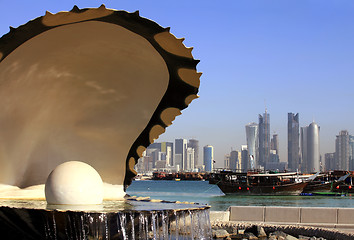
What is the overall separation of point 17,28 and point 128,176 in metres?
4.23

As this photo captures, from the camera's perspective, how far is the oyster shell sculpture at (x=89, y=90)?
8.53 m

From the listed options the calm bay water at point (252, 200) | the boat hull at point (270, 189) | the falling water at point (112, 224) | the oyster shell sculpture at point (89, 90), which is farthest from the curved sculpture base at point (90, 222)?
the boat hull at point (270, 189)

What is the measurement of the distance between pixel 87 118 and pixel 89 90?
0.68 metres

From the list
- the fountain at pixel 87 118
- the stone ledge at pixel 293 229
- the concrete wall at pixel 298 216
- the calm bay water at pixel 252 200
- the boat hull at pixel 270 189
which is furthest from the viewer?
the boat hull at pixel 270 189

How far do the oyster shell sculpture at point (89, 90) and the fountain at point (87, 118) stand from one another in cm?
2

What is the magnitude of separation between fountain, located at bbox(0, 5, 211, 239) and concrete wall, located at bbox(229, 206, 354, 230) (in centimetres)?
412

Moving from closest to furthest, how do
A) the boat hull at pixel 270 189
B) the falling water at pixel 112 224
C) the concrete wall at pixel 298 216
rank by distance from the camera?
the falling water at pixel 112 224 < the concrete wall at pixel 298 216 < the boat hull at pixel 270 189

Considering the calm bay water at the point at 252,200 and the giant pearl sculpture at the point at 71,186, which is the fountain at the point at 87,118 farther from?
the calm bay water at the point at 252,200

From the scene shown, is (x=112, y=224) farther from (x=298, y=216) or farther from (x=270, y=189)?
(x=270, y=189)

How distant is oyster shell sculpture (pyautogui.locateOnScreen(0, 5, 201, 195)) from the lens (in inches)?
336

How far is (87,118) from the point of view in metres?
10.6

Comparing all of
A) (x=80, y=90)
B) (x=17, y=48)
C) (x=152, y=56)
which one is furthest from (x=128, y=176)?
(x=17, y=48)

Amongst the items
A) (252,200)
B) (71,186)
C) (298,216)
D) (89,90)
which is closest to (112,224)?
(71,186)

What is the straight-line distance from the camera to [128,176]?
10.7 metres
